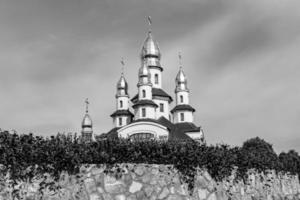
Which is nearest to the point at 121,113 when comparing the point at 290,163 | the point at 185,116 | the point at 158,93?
the point at 158,93

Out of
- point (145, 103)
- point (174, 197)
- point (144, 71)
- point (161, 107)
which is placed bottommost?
point (174, 197)

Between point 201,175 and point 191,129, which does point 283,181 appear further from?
point 191,129

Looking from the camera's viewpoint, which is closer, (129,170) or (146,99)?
(129,170)

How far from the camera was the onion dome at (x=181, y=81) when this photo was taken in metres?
63.2

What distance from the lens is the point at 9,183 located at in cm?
818

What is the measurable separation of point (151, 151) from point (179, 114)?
170 feet

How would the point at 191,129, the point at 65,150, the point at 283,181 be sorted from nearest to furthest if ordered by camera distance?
the point at 65,150
the point at 283,181
the point at 191,129

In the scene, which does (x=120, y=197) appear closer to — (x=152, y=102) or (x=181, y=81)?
(x=152, y=102)

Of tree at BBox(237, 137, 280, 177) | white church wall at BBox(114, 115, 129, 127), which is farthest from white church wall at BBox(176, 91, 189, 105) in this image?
tree at BBox(237, 137, 280, 177)

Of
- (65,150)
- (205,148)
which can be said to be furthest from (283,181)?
(65,150)

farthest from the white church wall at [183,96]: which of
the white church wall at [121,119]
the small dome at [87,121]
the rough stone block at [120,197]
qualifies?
the rough stone block at [120,197]

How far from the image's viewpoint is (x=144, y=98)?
56.3 meters

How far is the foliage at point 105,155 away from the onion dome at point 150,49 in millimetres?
52562

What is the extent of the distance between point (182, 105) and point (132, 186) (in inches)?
2080
